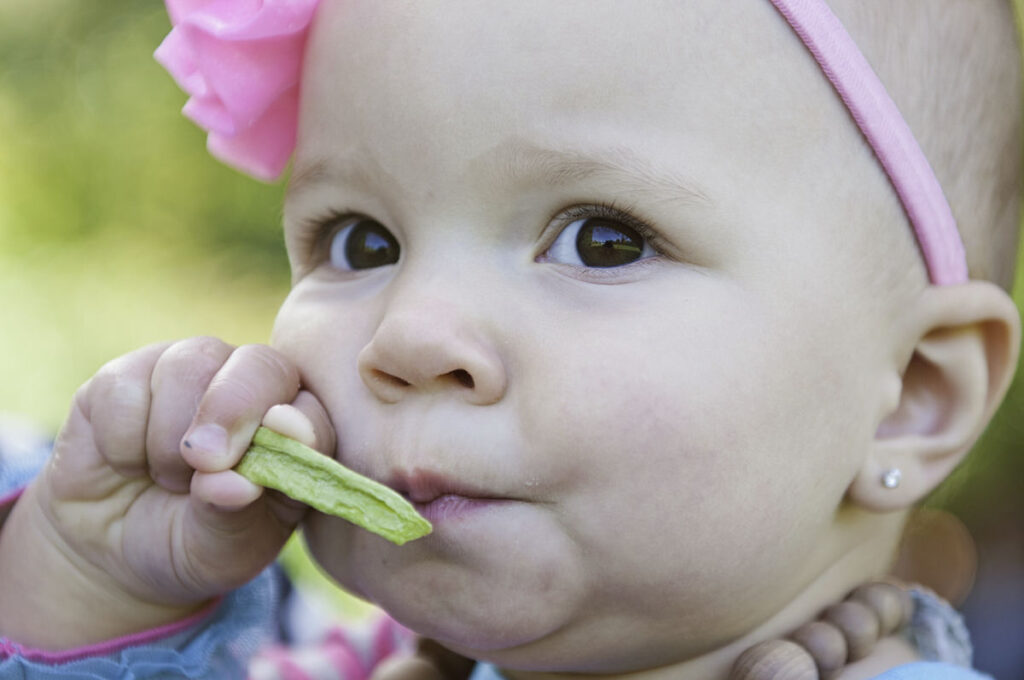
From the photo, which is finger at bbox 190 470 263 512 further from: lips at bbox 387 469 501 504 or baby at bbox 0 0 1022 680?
lips at bbox 387 469 501 504

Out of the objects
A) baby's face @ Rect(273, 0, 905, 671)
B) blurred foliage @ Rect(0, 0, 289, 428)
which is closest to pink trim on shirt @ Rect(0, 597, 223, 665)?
baby's face @ Rect(273, 0, 905, 671)

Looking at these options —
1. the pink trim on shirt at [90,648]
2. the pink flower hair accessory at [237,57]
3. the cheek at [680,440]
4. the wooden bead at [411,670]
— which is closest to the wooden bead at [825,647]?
the cheek at [680,440]

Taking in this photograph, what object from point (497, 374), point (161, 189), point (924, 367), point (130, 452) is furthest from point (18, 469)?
point (161, 189)

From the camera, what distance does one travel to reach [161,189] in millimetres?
4973

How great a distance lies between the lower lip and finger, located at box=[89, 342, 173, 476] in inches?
14.1

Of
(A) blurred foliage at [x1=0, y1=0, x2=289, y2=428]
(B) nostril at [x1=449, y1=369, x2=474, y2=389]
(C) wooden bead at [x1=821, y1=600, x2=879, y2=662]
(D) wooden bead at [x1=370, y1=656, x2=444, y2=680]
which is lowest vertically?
(D) wooden bead at [x1=370, y1=656, x2=444, y2=680]

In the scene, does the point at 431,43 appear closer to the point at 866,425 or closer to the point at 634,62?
the point at 634,62

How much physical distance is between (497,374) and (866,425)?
441 mm

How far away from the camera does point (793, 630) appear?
52.3 inches

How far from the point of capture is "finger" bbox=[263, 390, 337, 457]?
1.16m

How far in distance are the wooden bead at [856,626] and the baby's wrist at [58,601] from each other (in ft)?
2.66

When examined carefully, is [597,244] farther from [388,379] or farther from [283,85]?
[283,85]

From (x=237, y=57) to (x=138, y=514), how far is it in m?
0.55

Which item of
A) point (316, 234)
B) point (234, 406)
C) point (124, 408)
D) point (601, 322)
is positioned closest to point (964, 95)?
point (601, 322)
